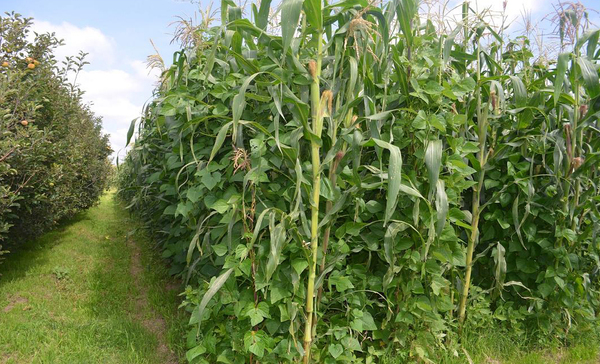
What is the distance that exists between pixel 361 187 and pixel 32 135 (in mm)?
3384

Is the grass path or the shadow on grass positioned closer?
the grass path

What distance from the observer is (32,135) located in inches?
149

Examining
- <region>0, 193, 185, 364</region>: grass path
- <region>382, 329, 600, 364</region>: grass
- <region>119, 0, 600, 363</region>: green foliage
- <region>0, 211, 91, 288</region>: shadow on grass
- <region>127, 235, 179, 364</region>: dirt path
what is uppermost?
<region>119, 0, 600, 363</region>: green foliage

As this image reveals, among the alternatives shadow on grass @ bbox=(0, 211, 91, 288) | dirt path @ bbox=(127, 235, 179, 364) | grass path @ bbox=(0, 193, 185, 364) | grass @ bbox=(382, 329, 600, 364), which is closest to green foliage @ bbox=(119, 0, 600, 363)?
grass @ bbox=(382, 329, 600, 364)

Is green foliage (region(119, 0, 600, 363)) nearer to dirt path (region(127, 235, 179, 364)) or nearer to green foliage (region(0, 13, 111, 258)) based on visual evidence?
dirt path (region(127, 235, 179, 364))

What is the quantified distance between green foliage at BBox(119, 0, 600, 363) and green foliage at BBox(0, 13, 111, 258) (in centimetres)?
174

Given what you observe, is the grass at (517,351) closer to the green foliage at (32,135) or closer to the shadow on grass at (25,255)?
the green foliage at (32,135)

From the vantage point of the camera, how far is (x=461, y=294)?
2930mm

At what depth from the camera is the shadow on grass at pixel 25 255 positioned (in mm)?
4605

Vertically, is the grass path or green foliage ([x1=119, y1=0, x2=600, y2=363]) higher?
green foliage ([x1=119, y1=0, x2=600, y2=363])

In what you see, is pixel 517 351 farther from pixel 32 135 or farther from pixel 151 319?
pixel 32 135

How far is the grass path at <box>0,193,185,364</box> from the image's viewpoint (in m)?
2.91

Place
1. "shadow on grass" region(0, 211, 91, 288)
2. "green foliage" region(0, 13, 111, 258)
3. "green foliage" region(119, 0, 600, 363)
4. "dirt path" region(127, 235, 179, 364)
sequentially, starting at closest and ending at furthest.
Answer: "green foliage" region(119, 0, 600, 363) → "dirt path" region(127, 235, 179, 364) → "green foliage" region(0, 13, 111, 258) → "shadow on grass" region(0, 211, 91, 288)

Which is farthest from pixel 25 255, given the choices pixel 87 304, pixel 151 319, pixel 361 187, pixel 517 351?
pixel 517 351
